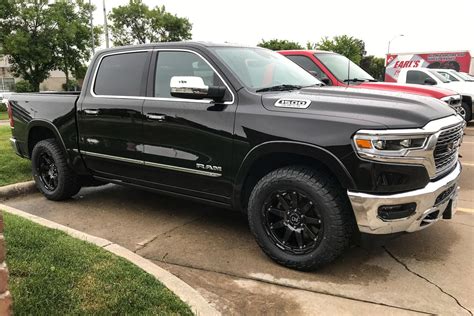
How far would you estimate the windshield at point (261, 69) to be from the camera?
4.10 meters

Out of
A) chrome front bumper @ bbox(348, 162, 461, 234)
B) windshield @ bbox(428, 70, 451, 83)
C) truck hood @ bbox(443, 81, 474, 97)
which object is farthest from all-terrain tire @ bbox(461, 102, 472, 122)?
chrome front bumper @ bbox(348, 162, 461, 234)

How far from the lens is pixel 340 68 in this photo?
7.58m

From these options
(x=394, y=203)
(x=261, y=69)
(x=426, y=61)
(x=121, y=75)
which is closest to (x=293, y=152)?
(x=394, y=203)

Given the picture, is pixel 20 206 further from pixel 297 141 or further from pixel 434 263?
pixel 434 263

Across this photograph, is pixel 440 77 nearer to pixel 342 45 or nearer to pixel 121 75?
pixel 121 75

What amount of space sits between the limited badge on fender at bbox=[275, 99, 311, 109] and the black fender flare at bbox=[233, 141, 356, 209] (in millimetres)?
309

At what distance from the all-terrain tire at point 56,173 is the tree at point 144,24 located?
40834mm

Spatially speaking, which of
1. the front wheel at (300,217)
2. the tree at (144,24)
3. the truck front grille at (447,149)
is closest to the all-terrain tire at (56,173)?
the front wheel at (300,217)

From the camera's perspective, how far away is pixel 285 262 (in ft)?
12.0

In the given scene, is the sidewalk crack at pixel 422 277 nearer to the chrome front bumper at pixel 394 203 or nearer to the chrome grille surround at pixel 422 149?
the chrome front bumper at pixel 394 203

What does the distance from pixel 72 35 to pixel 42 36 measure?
7.15 ft

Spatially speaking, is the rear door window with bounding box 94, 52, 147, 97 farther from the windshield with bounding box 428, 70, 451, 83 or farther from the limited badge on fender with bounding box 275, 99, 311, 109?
the windshield with bounding box 428, 70, 451, 83

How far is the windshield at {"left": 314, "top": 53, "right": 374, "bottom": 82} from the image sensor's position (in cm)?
734

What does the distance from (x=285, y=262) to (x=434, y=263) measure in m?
1.25
